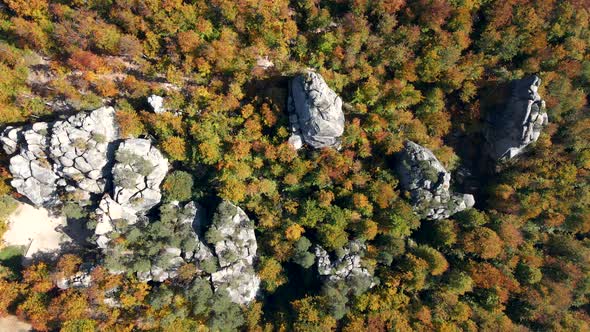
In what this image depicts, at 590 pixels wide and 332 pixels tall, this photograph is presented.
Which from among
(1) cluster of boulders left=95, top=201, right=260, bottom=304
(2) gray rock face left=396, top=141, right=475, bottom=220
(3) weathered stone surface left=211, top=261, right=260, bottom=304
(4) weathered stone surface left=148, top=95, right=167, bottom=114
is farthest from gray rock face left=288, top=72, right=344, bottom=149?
(3) weathered stone surface left=211, top=261, right=260, bottom=304

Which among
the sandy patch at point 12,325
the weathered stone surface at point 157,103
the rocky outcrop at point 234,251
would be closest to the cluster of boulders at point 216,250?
the rocky outcrop at point 234,251

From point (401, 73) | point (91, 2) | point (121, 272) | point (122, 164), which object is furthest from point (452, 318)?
point (91, 2)

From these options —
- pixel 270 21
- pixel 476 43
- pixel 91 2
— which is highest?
pixel 476 43

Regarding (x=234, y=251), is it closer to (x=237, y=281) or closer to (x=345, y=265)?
(x=237, y=281)

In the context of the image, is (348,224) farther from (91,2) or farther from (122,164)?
(91,2)

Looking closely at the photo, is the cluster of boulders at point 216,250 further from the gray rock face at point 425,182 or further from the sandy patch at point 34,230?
the gray rock face at point 425,182

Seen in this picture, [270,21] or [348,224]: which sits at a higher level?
[270,21]

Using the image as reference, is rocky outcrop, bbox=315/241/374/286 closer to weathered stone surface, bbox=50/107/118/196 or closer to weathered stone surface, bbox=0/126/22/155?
weathered stone surface, bbox=50/107/118/196
